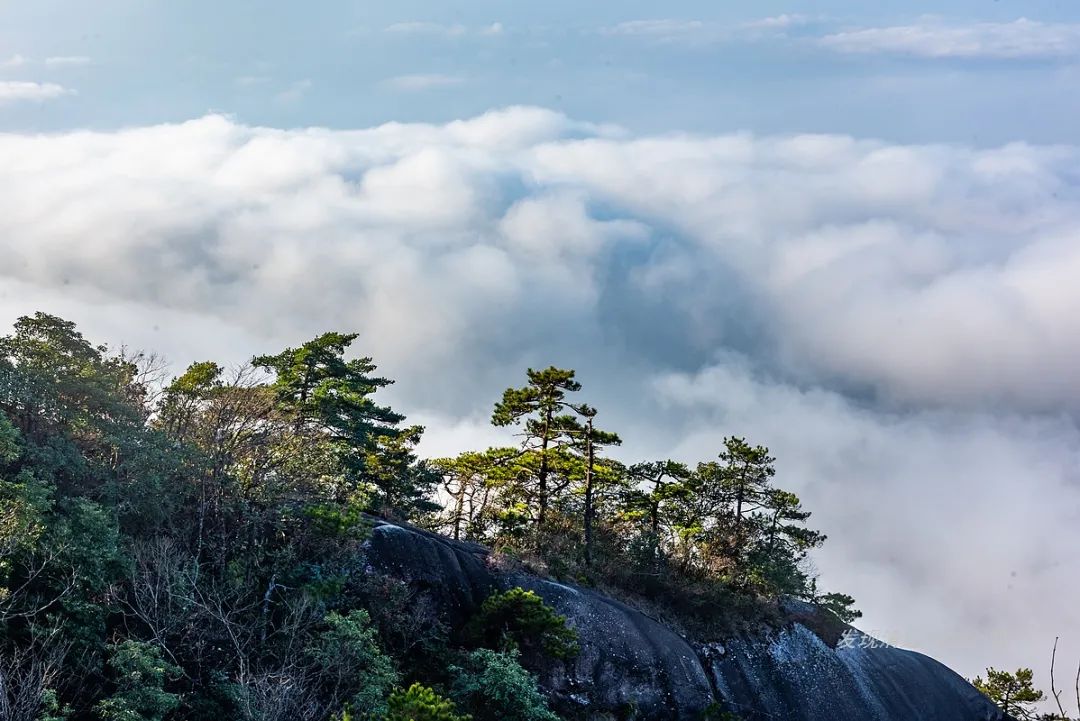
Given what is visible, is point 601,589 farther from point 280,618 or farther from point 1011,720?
point 1011,720

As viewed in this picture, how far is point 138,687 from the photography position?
78.4 feet

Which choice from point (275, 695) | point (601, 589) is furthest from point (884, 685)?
point (275, 695)

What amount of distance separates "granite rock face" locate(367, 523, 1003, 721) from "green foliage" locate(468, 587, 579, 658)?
4.45 feet

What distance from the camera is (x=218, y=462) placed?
3400 centimetres

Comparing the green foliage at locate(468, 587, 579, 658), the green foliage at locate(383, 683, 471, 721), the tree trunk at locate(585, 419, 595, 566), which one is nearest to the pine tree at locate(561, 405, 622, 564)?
the tree trunk at locate(585, 419, 595, 566)

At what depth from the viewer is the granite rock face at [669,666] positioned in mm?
37312

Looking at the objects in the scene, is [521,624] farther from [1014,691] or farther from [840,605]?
[1014,691]

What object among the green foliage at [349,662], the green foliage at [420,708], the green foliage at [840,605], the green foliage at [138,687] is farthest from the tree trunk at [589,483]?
the green foliage at [138,687]

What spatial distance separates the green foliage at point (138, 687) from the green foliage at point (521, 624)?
46.8 feet

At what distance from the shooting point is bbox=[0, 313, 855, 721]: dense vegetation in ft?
82.3

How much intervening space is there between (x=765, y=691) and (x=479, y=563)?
16.3m

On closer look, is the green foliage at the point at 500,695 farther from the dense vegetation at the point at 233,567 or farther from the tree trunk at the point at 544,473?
the tree trunk at the point at 544,473

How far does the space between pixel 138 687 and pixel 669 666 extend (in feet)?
80.3

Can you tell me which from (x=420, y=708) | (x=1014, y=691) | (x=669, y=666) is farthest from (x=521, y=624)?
(x=1014, y=691)
